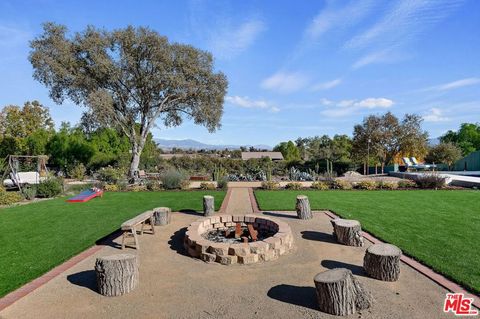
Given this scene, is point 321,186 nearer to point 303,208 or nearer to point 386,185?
point 386,185

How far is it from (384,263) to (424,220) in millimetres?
4613

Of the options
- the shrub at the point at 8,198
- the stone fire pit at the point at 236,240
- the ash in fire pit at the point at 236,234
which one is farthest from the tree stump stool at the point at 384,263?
the shrub at the point at 8,198

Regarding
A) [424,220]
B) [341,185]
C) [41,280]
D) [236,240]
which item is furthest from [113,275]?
[341,185]

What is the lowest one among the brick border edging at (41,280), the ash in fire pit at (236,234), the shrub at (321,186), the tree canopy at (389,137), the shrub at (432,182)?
the brick border edging at (41,280)

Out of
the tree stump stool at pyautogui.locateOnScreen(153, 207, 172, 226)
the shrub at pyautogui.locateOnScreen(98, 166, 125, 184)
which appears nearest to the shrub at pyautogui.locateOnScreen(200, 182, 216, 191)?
the shrub at pyautogui.locateOnScreen(98, 166, 125, 184)

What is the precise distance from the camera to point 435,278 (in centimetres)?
452

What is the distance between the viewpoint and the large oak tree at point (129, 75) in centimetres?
1742

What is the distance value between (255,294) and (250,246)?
120cm

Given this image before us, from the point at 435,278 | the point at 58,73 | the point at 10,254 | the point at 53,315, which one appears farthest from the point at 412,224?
the point at 58,73

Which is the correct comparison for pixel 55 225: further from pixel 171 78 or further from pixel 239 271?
pixel 171 78

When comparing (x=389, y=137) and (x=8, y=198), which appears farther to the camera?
(x=389, y=137)

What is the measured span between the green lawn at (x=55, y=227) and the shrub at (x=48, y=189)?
1.73 m

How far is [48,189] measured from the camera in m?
13.1

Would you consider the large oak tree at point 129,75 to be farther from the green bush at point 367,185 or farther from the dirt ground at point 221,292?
the dirt ground at point 221,292
